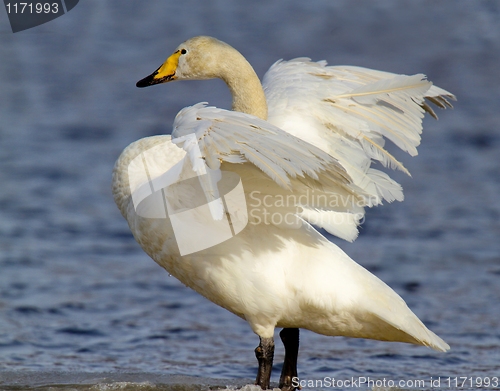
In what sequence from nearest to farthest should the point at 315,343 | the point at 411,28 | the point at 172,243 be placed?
the point at 172,243 → the point at 315,343 → the point at 411,28

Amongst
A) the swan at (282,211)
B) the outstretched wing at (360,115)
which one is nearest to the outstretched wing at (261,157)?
the swan at (282,211)

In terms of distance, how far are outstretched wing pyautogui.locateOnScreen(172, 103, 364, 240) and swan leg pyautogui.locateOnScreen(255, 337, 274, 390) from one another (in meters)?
0.85

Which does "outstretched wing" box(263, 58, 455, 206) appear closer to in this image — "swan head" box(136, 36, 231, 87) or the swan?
the swan

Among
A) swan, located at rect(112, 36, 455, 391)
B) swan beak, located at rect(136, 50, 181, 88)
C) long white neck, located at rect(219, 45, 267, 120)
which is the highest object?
swan beak, located at rect(136, 50, 181, 88)

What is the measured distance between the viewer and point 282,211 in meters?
4.55

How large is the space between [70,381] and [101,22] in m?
10.1

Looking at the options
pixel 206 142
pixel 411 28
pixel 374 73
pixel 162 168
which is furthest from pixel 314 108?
pixel 411 28

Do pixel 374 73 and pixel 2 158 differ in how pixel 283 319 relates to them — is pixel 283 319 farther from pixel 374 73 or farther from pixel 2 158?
pixel 2 158

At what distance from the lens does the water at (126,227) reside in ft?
19.0

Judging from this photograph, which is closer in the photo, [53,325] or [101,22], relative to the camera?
[53,325]

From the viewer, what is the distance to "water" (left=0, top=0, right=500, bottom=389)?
5793 millimetres

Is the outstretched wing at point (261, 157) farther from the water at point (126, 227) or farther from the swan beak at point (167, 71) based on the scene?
the water at point (126, 227)

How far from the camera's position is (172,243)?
4.43 m

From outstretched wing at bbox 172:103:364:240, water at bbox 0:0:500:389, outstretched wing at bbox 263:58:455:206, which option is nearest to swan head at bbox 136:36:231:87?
outstretched wing at bbox 263:58:455:206
